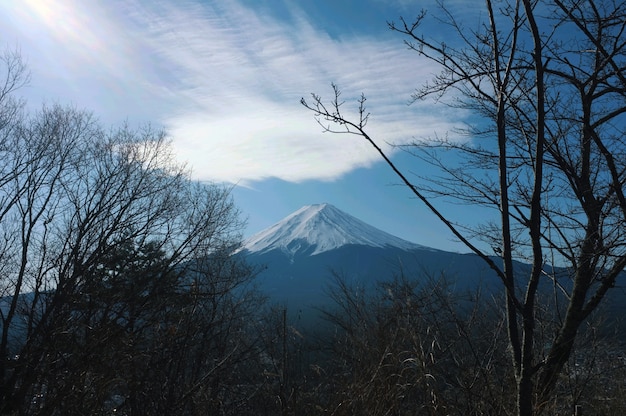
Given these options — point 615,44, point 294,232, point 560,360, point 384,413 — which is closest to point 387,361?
point 384,413

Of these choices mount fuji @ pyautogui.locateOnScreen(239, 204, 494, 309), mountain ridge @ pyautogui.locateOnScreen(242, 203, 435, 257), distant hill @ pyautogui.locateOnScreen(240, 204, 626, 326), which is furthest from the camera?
mountain ridge @ pyautogui.locateOnScreen(242, 203, 435, 257)

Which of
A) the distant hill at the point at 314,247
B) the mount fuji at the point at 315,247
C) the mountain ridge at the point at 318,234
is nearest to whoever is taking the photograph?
the distant hill at the point at 314,247

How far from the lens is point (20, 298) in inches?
519

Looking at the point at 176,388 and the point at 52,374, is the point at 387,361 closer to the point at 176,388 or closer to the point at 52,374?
the point at 52,374

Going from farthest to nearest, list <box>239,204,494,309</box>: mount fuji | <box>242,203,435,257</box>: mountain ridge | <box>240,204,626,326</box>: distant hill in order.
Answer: <box>242,203,435,257</box>: mountain ridge, <box>239,204,494,309</box>: mount fuji, <box>240,204,626,326</box>: distant hill

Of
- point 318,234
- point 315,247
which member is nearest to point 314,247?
point 315,247

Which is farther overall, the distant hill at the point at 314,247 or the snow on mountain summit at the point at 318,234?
the snow on mountain summit at the point at 318,234

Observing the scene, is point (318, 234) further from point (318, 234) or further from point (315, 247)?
point (315, 247)

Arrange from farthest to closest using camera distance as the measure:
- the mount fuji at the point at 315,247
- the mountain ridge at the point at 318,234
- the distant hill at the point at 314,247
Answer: the mountain ridge at the point at 318,234 → the mount fuji at the point at 315,247 → the distant hill at the point at 314,247

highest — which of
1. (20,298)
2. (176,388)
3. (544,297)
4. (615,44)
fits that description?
(615,44)

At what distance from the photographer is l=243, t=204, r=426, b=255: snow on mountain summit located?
530 ft

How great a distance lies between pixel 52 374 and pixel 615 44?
552 cm

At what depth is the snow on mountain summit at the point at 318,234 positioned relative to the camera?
161500mm

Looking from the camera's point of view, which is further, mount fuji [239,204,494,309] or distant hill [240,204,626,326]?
mount fuji [239,204,494,309]
